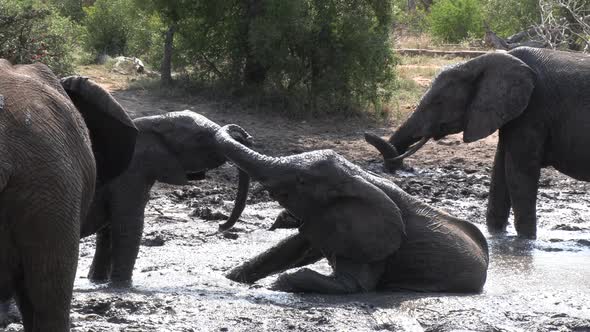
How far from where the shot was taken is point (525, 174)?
10.0 meters

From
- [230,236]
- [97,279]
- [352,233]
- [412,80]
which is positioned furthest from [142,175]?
[412,80]

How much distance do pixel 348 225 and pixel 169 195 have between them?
4.11m

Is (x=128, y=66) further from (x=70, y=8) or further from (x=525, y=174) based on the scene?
(x=525, y=174)

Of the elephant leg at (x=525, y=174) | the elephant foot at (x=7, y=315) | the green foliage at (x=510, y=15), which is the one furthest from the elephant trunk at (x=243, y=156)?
the green foliage at (x=510, y=15)

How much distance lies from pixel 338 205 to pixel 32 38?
7.70 m

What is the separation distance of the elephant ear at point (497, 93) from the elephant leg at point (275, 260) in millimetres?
2794

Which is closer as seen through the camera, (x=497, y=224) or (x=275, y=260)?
(x=275, y=260)

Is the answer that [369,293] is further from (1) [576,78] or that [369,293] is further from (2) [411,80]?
(2) [411,80]

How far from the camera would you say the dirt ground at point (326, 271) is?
644 cm

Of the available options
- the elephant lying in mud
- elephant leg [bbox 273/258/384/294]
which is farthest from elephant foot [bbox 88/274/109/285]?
elephant leg [bbox 273/258/384/294]

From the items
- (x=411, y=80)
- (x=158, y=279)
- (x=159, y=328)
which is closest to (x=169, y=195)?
(x=158, y=279)

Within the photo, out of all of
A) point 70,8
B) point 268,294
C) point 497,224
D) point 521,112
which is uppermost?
point 521,112

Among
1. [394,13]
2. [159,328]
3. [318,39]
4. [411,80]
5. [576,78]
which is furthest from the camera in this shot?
[411,80]

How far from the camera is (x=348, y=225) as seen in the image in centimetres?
729
